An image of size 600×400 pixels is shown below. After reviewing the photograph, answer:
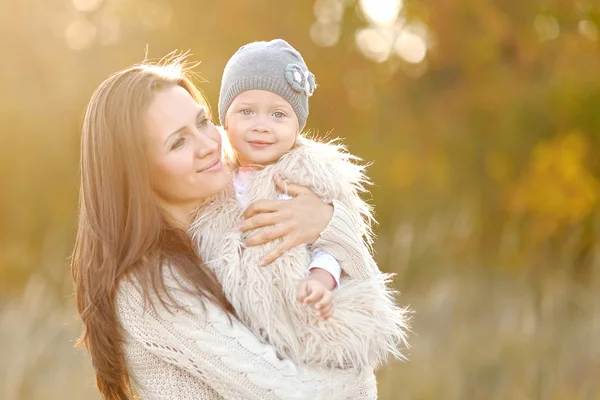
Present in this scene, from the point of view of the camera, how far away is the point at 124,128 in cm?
221

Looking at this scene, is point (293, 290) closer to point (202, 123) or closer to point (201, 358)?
point (201, 358)

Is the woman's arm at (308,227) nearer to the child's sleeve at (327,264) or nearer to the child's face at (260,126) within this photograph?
the child's sleeve at (327,264)

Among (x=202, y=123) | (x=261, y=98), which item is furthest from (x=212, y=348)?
(x=261, y=98)

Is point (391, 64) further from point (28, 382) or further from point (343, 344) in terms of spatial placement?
point (343, 344)

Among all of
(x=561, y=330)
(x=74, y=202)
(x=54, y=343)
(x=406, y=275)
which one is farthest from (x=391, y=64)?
(x=54, y=343)

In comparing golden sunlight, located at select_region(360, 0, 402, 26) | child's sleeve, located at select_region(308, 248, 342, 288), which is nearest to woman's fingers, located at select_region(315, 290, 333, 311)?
child's sleeve, located at select_region(308, 248, 342, 288)

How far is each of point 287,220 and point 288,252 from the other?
92mm

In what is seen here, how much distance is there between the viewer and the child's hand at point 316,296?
215 centimetres

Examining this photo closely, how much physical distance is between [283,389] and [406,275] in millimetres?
4868

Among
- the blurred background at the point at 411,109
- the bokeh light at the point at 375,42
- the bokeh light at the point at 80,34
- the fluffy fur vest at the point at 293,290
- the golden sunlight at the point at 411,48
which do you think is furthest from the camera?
the golden sunlight at the point at 411,48

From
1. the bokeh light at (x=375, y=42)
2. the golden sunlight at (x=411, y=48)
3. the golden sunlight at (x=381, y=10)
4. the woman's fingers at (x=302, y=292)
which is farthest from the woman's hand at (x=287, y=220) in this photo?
the golden sunlight at (x=411, y=48)

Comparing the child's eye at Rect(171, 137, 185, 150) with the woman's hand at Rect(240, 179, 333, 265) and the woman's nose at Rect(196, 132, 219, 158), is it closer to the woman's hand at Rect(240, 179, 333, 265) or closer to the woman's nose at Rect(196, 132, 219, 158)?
the woman's nose at Rect(196, 132, 219, 158)

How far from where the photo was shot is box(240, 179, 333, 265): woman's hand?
228 centimetres

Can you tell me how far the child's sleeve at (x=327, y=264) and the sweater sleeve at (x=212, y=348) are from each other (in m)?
0.29
